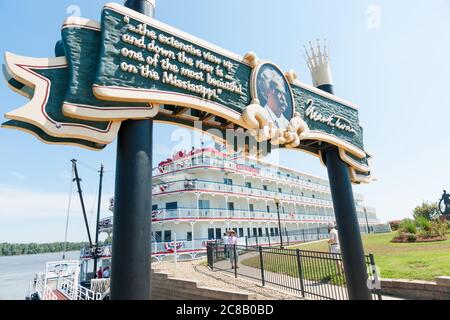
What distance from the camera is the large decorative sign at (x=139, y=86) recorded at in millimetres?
3148

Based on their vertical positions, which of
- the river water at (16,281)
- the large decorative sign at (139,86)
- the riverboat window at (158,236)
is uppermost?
the large decorative sign at (139,86)

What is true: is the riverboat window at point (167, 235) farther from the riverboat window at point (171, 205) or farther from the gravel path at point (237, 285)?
the gravel path at point (237, 285)

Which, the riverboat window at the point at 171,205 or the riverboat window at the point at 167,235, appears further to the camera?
the riverboat window at the point at 171,205

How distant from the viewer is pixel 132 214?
328 cm

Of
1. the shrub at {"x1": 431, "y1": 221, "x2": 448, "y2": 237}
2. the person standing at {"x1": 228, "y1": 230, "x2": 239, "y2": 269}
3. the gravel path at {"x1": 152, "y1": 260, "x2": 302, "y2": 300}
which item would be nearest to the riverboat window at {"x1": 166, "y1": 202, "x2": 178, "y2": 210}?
the person standing at {"x1": 228, "y1": 230, "x2": 239, "y2": 269}

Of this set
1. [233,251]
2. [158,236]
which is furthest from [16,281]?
[233,251]

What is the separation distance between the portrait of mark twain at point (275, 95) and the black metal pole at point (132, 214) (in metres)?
2.36

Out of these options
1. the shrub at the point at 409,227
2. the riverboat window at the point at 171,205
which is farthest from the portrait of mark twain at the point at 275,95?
the riverboat window at the point at 171,205

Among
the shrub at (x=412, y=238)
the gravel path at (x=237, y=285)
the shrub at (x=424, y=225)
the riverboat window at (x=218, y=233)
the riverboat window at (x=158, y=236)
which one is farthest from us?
the riverboat window at (x=218, y=233)

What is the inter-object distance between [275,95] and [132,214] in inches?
139

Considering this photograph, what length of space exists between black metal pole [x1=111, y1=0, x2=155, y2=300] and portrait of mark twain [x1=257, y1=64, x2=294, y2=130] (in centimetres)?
236
